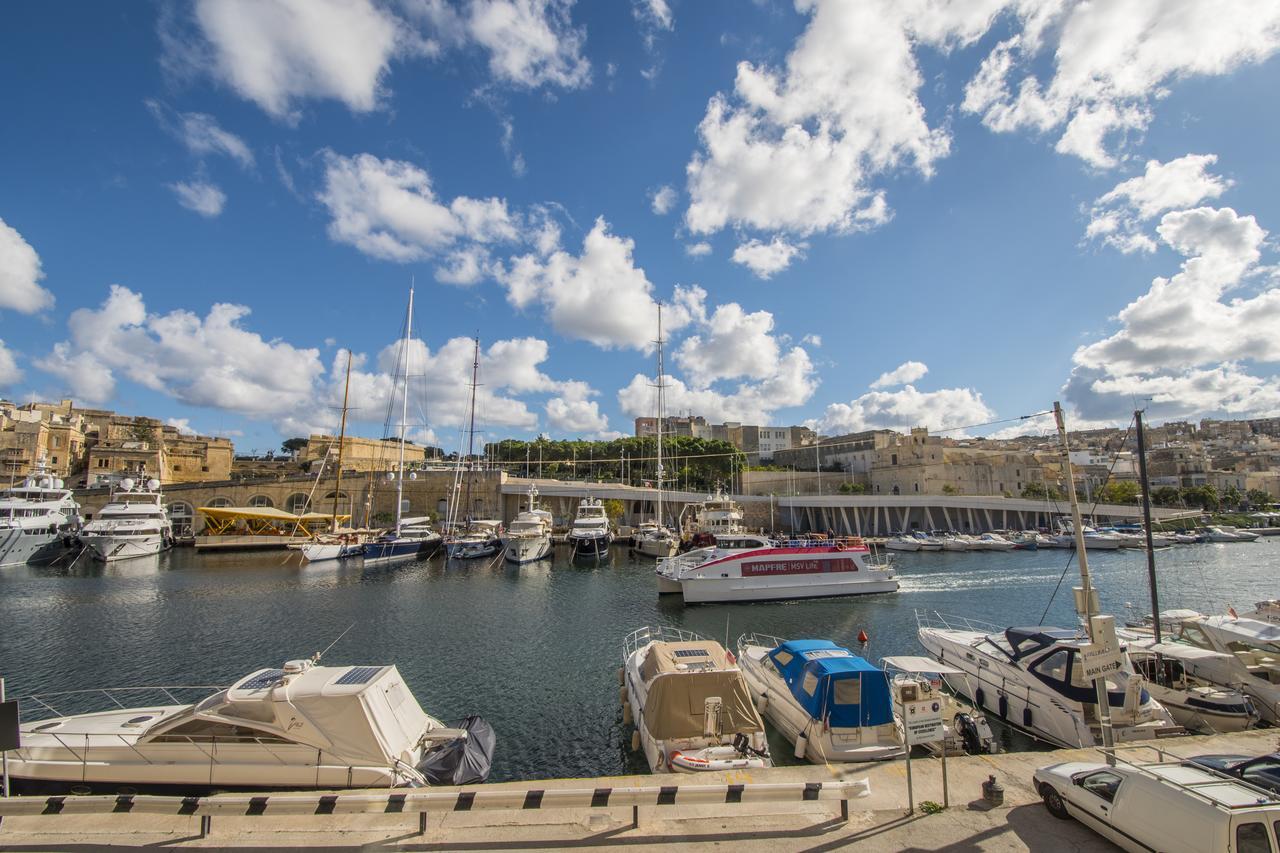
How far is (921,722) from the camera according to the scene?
7578mm

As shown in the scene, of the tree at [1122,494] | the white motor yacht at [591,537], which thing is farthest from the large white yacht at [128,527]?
the tree at [1122,494]

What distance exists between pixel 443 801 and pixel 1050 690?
1256cm

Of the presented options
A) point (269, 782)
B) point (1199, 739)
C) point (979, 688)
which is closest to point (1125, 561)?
point (979, 688)

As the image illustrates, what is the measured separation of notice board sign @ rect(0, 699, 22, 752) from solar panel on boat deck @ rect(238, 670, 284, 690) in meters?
3.91

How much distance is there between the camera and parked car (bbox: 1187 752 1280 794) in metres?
6.55

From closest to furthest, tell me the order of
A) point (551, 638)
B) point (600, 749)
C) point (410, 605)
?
point (600, 749), point (551, 638), point (410, 605)

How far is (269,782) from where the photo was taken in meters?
9.88

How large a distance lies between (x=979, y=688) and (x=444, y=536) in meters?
48.1

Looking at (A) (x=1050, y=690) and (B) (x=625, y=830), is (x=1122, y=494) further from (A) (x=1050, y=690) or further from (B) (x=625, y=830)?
(B) (x=625, y=830)

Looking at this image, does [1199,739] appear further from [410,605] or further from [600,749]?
[410,605]

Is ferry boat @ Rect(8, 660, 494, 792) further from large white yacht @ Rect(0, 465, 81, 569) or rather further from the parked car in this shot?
large white yacht @ Rect(0, 465, 81, 569)

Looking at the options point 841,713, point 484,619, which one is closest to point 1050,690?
point 841,713

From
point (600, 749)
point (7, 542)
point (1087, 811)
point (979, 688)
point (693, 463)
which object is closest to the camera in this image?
point (1087, 811)

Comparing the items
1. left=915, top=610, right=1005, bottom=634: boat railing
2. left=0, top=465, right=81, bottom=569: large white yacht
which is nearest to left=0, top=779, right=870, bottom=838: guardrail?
left=915, top=610, right=1005, bottom=634: boat railing
